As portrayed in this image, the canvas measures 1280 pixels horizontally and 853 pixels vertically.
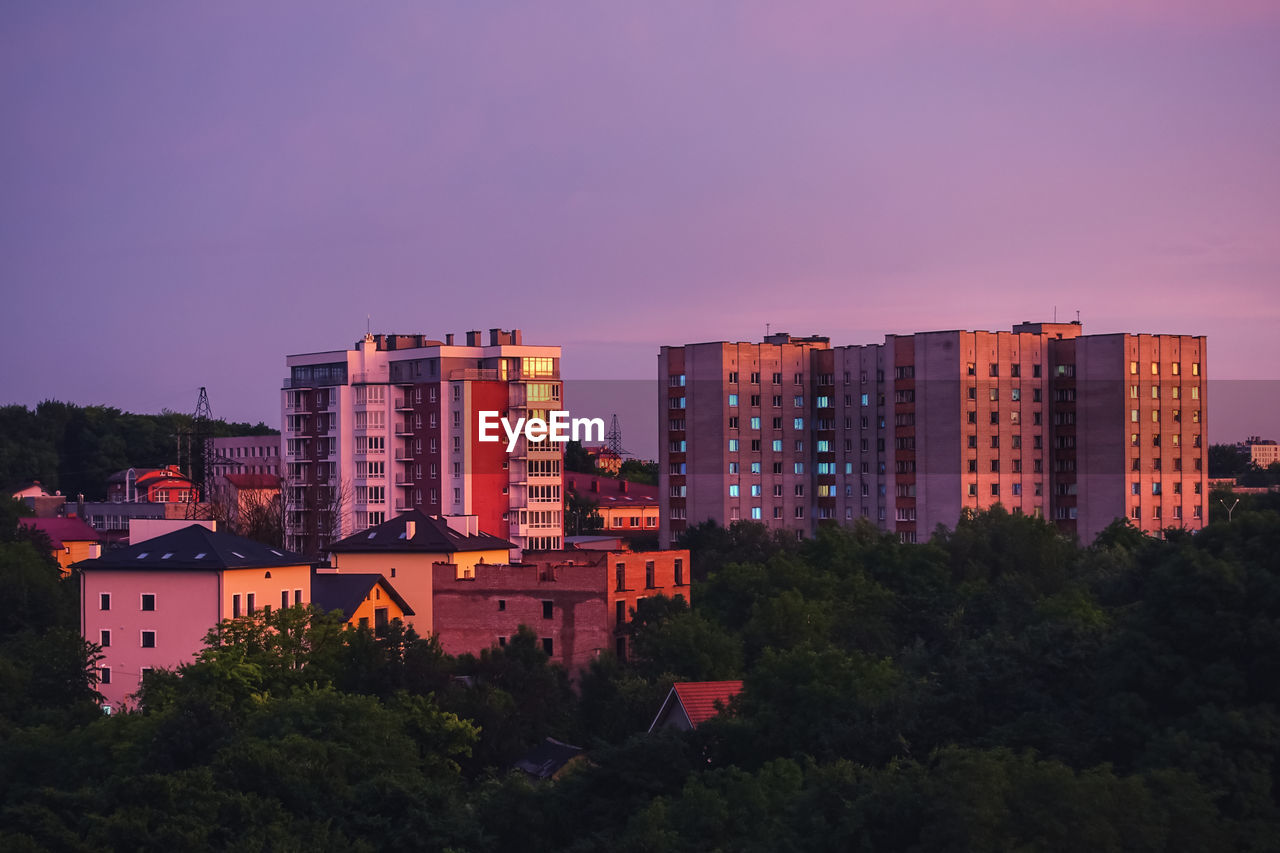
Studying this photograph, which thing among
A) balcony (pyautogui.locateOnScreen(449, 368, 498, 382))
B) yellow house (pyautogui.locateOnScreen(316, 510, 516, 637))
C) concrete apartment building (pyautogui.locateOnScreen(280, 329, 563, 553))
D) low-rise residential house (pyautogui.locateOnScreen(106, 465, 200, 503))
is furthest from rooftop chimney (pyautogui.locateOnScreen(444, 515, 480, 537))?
low-rise residential house (pyautogui.locateOnScreen(106, 465, 200, 503))

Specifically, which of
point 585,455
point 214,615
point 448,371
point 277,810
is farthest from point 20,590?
point 585,455

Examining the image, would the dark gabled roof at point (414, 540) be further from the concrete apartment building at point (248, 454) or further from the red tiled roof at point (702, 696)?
the concrete apartment building at point (248, 454)

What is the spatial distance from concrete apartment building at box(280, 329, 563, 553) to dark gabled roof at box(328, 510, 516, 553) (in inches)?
868

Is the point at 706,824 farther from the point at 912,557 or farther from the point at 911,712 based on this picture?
the point at 912,557

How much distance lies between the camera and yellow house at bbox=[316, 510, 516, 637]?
61.3 meters

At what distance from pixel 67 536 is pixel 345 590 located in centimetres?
4870

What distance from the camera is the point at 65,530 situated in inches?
3964

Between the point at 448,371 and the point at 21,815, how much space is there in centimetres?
5376

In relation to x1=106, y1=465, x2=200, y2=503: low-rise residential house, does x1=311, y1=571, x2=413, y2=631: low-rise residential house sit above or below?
below

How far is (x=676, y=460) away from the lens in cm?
8850

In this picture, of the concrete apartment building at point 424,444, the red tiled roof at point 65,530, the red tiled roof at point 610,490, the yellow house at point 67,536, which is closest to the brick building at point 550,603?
the concrete apartment building at point 424,444

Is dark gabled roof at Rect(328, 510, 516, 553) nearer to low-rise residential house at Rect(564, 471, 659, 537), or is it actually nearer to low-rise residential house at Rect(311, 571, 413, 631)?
low-rise residential house at Rect(311, 571, 413, 631)

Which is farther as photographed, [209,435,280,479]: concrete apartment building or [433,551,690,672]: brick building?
[209,435,280,479]: concrete apartment building

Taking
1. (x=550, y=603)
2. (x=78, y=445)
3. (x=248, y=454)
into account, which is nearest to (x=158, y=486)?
(x=248, y=454)
